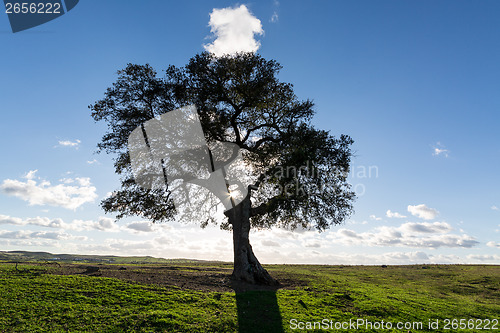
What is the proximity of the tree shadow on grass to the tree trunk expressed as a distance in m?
3.95

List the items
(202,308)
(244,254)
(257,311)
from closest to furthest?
1. (202,308)
2. (257,311)
3. (244,254)

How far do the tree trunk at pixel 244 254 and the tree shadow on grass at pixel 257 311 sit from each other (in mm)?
3949

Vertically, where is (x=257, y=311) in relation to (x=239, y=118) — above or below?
below

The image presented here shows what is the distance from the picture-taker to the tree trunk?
2772 cm

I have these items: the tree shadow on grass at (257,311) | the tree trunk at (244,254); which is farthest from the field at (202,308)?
the tree trunk at (244,254)

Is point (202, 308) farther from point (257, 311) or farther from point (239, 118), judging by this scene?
point (239, 118)

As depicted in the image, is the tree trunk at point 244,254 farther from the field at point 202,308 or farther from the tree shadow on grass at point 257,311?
the tree shadow on grass at point 257,311

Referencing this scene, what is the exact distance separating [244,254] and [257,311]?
1103 centimetres

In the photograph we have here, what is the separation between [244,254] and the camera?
28766 millimetres

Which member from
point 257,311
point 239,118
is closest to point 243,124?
point 239,118

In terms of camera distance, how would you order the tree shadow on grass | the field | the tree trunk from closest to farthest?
1. the field
2. the tree shadow on grass
3. the tree trunk

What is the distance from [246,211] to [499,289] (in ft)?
108

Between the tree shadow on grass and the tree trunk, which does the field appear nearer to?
the tree shadow on grass

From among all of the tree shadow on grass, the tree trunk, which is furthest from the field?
the tree trunk
